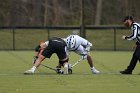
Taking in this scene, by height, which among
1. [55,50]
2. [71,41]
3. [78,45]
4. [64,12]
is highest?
[64,12]

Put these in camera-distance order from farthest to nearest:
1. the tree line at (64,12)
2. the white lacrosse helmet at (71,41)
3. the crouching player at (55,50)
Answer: the tree line at (64,12) < the white lacrosse helmet at (71,41) < the crouching player at (55,50)

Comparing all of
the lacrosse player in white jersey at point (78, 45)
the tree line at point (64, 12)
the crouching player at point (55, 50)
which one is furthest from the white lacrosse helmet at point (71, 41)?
the tree line at point (64, 12)

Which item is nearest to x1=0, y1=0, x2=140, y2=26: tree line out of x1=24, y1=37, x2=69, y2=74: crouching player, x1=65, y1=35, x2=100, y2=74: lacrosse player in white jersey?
x1=65, y1=35, x2=100, y2=74: lacrosse player in white jersey

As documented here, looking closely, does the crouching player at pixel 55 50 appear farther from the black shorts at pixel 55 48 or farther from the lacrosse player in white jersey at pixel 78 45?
the lacrosse player in white jersey at pixel 78 45

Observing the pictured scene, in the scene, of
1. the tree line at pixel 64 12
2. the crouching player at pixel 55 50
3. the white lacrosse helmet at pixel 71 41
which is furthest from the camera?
the tree line at pixel 64 12

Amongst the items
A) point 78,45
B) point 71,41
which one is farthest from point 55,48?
point 78,45

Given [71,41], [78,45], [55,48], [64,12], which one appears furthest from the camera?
[64,12]

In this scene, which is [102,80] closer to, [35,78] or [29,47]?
[35,78]

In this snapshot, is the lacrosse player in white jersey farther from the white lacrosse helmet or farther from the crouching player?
the crouching player

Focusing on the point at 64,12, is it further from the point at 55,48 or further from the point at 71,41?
the point at 55,48

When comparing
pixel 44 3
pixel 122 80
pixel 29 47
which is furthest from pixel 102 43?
pixel 122 80

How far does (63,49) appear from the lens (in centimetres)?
2134

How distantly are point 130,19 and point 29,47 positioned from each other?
93.1 ft

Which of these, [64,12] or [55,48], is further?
[64,12]
